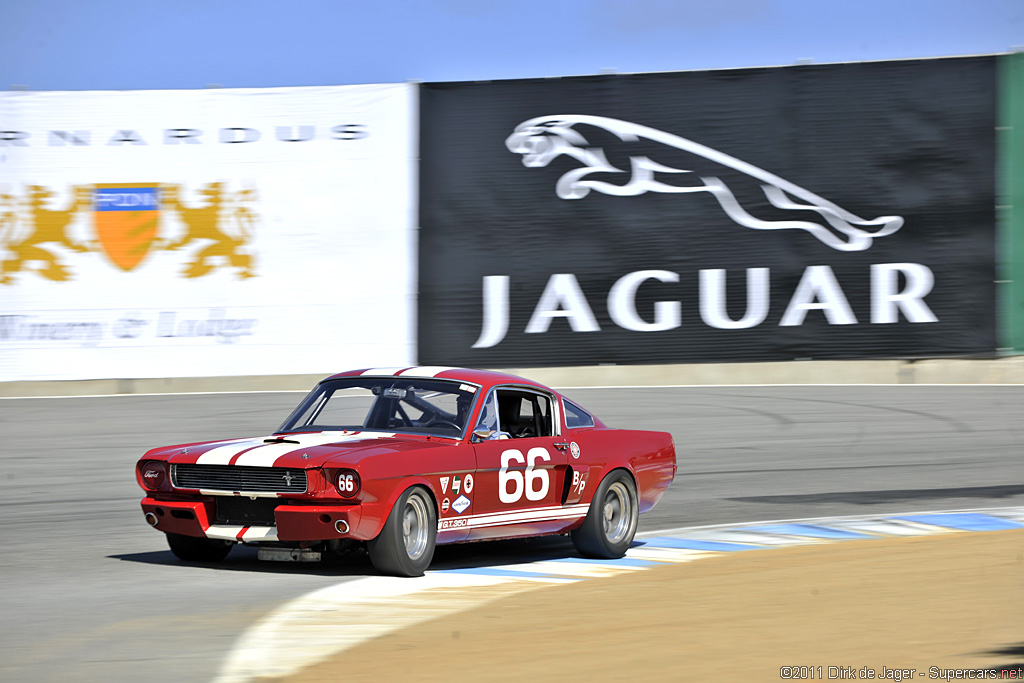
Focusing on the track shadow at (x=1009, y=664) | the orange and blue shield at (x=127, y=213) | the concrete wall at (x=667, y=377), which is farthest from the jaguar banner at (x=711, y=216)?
the track shadow at (x=1009, y=664)

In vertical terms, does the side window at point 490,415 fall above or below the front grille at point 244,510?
above

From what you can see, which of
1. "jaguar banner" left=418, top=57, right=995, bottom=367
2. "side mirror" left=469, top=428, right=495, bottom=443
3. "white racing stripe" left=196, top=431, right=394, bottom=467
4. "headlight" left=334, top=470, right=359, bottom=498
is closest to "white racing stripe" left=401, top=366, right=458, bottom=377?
"side mirror" left=469, top=428, right=495, bottom=443

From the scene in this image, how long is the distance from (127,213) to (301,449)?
15.4 m

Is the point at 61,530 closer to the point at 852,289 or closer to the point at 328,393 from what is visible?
the point at 328,393

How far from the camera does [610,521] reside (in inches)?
352

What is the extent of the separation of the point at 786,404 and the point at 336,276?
743 cm

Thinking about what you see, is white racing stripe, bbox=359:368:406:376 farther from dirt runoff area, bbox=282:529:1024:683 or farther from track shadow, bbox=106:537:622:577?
dirt runoff area, bbox=282:529:1024:683

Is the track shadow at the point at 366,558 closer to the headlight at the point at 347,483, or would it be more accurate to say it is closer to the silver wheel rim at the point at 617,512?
the silver wheel rim at the point at 617,512

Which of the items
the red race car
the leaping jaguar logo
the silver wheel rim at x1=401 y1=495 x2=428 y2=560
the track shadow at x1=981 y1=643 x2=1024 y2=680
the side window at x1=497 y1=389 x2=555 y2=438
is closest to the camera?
the track shadow at x1=981 y1=643 x2=1024 y2=680

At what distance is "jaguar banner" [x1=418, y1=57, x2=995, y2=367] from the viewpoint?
68.6 ft

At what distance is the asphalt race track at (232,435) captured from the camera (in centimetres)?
586

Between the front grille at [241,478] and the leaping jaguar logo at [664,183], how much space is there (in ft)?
48.4

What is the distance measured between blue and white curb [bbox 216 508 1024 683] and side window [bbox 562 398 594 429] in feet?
2.90

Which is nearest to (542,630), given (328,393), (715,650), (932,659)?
(715,650)
